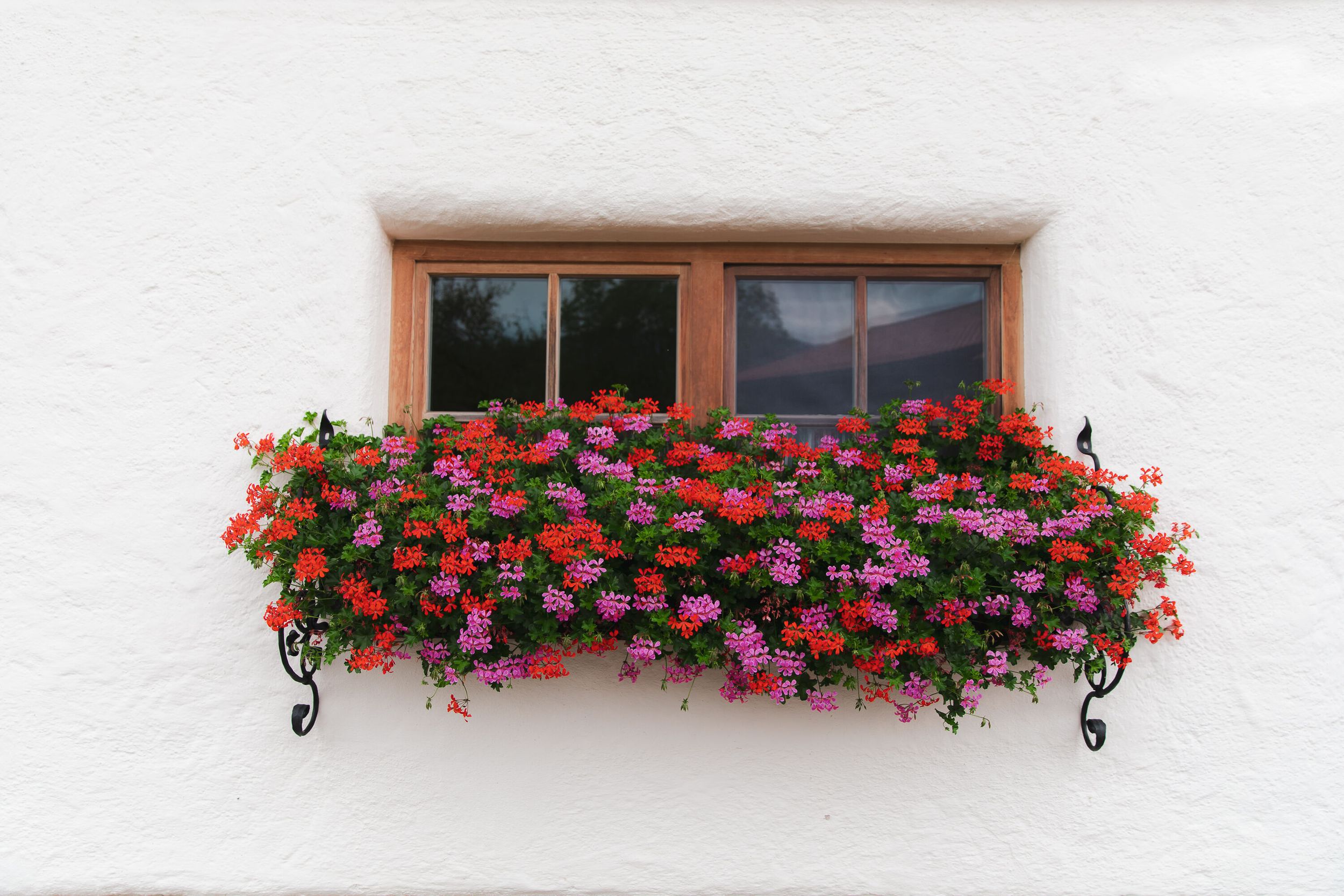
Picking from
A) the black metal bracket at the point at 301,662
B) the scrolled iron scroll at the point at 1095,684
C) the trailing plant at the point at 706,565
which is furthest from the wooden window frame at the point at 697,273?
the black metal bracket at the point at 301,662

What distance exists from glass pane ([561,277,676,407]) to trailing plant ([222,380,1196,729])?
0.38 metres

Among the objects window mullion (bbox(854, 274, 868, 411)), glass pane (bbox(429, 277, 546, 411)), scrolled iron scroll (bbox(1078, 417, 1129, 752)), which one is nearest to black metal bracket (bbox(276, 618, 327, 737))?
glass pane (bbox(429, 277, 546, 411))

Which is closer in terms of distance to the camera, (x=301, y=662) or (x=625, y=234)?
(x=301, y=662)

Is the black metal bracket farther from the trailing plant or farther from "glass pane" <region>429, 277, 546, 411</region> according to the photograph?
"glass pane" <region>429, 277, 546, 411</region>

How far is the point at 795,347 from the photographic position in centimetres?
260

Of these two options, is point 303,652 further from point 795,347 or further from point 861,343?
point 861,343

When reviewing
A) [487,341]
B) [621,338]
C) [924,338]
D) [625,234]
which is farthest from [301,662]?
[924,338]

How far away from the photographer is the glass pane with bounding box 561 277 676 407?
8.45 ft

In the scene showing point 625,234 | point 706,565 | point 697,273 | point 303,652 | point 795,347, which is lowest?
point 303,652

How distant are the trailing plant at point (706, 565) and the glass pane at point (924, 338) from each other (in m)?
0.46

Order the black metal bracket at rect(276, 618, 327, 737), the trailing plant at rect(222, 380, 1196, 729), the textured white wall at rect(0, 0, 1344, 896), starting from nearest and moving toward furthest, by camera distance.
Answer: the trailing plant at rect(222, 380, 1196, 729), the black metal bracket at rect(276, 618, 327, 737), the textured white wall at rect(0, 0, 1344, 896)

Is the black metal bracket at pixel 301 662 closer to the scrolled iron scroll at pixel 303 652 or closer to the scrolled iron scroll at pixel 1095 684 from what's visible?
the scrolled iron scroll at pixel 303 652

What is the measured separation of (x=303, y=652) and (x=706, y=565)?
1131 millimetres

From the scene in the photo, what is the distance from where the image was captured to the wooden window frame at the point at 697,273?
2.54 m
